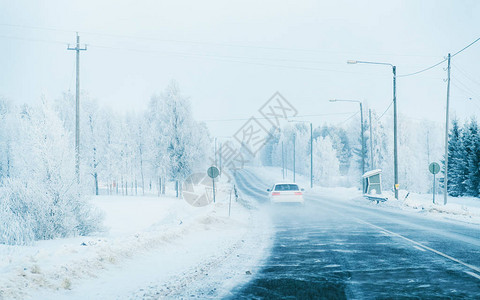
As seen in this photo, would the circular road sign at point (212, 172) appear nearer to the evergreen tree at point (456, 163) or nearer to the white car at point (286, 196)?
the white car at point (286, 196)

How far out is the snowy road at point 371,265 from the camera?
6645 mm

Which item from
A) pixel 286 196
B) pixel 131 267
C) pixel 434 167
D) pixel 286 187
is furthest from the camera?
pixel 286 187

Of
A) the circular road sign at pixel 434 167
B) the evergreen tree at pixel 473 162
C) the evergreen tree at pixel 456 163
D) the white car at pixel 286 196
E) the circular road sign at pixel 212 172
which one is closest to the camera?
the circular road sign at pixel 212 172

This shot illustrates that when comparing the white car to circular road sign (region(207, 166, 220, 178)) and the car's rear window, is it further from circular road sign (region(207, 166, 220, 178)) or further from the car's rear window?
circular road sign (region(207, 166, 220, 178))

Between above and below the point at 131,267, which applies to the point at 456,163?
above

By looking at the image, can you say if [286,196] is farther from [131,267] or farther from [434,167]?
[131,267]

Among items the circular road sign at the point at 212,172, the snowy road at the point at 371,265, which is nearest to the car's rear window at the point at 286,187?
the circular road sign at the point at 212,172

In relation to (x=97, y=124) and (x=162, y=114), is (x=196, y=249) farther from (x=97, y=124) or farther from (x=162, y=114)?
(x=97, y=124)

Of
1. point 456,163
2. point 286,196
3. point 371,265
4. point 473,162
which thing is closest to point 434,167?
point 286,196

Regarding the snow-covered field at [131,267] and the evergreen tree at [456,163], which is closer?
the snow-covered field at [131,267]

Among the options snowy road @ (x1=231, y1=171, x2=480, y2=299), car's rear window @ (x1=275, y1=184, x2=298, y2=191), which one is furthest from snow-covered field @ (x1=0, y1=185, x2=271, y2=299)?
car's rear window @ (x1=275, y1=184, x2=298, y2=191)

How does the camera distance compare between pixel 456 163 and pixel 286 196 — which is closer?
pixel 286 196

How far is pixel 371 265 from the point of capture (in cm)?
874

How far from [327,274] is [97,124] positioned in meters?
44.4
